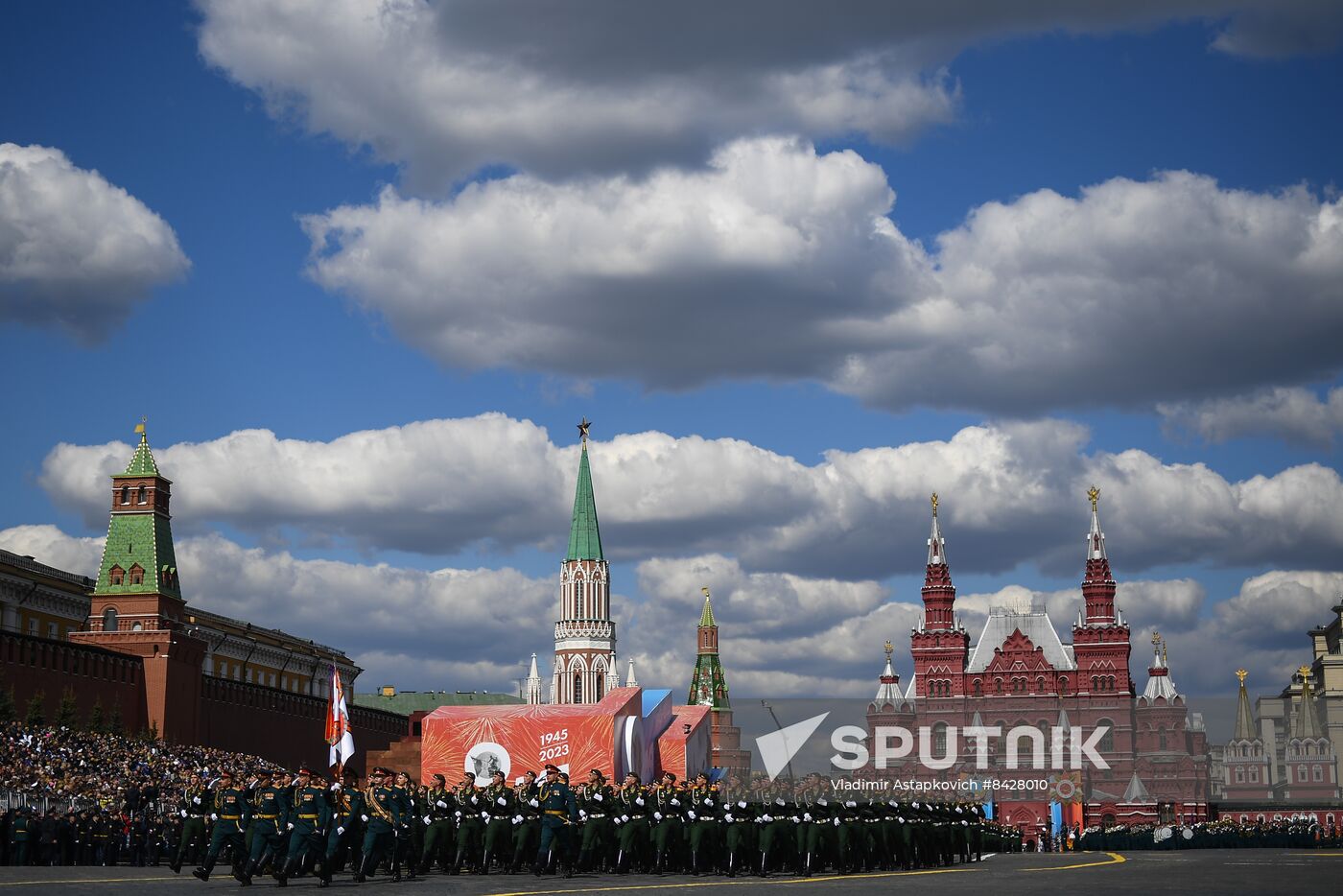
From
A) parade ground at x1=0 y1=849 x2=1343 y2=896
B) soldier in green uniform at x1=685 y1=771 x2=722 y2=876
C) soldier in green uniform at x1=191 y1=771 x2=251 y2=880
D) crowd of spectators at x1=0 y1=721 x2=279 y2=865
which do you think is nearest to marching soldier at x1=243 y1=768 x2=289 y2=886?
soldier in green uniform at x1=191 y1=771 x2=251 y2=880

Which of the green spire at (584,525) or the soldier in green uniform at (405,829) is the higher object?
the green spire at (584,525)

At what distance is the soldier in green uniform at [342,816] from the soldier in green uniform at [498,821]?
389 centimetres

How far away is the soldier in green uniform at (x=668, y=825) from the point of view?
100ft

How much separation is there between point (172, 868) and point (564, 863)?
22.9 feet

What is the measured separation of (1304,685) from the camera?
152250 millimetres

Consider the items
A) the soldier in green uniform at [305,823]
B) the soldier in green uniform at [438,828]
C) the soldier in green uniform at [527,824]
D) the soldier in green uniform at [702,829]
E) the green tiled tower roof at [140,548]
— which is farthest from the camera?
the green tiled tower roof at [140,548]

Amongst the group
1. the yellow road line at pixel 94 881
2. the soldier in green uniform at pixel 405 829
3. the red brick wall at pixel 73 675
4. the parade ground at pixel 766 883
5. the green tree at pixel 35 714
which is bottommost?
the parade ground at pixel 766 883

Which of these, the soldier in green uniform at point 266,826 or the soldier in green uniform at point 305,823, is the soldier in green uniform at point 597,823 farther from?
the soldier in green uniform at point 266,826

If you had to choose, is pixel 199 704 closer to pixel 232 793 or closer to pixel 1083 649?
pixel 232 793

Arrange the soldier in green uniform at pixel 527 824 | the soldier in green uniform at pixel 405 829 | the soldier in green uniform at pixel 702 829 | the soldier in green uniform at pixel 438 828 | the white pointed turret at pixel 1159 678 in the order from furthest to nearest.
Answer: the white pointed turret at pixel 1159 678 → the soldier in green uniform at pixel 702 829 → the soldier in green uniform at pixel 438 828 → the soldier in green uniform at pixel 527 824 → the soldier in green uniform at pixel 405 829

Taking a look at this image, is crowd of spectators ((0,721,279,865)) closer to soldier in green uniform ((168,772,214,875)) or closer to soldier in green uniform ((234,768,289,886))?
soldier in green uniform ((168,772,214,875))

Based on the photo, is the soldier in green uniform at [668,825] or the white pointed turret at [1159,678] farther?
the white pointed turret at [1159,678]

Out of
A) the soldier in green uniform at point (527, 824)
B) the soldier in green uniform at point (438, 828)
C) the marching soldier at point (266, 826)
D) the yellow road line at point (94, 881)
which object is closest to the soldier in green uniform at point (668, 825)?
the soldier in green uniform at point (527, 824)

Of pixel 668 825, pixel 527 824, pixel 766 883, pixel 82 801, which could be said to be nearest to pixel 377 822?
pixel 527 824
